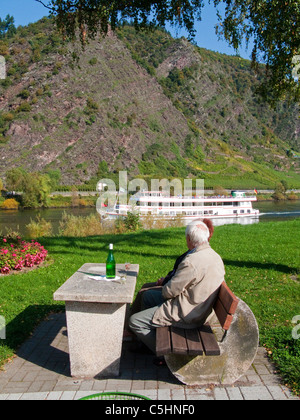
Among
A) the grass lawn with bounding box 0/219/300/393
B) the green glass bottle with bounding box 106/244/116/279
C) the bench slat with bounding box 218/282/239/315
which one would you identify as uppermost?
the green glass bottle with bounding box 106/244/116/279

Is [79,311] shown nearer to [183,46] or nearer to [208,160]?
[208,160]

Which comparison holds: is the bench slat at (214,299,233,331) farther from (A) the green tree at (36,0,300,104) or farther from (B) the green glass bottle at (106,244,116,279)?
(A) the green tree at (36,0,300,104)

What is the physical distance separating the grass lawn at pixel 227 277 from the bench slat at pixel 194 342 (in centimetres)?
94

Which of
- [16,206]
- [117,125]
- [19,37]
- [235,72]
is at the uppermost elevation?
[235,72]

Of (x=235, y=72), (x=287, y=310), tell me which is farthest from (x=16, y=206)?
(x=235, y=72)

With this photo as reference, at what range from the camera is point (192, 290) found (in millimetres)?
3832

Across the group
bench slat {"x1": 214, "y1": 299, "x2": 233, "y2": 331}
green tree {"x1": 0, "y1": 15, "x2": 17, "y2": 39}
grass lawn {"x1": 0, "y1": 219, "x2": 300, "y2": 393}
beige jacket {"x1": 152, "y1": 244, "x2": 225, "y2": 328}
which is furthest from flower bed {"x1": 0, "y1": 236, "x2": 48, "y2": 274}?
green tree {"x1": 0, "y1": 15, "x2": 17, "y2": 39}

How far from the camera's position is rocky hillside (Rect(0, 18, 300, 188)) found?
268ft

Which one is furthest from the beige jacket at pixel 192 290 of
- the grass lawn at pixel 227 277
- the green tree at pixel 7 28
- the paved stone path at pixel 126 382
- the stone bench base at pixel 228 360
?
the green tree at pixel 7 28

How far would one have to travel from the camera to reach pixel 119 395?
3.26m

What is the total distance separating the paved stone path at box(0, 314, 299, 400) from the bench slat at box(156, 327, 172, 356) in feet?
1.38

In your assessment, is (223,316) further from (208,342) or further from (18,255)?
(18,255)
